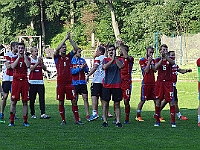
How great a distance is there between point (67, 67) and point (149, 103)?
326 inches

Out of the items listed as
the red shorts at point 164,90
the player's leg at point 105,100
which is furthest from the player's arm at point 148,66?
the player's leg at point 105,100

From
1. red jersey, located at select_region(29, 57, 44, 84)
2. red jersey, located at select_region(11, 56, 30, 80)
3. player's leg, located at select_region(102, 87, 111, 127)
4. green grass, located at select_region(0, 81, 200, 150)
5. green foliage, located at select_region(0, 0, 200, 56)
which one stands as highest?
green foliage, located at select_region(0, 0, 200, 56)

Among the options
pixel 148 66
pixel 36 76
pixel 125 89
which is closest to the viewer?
pixel 148 66

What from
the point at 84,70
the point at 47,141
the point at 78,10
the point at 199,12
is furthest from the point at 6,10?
the point at 47,141

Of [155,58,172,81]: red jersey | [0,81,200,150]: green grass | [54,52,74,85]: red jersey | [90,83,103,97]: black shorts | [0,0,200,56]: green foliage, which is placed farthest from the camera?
[0,0,200,56]: green foliage

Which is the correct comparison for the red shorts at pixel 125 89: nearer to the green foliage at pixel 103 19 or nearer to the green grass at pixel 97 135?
the green grass at pixel 97 135

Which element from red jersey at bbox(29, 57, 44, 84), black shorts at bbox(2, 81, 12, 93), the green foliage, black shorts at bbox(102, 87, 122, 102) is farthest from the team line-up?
the green foliage

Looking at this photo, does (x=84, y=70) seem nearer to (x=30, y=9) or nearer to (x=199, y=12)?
(x=199, y=12)

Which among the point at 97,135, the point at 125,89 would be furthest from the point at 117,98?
the point at 97,135

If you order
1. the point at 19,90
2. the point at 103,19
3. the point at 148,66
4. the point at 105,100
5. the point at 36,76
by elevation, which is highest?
the point at 103,19

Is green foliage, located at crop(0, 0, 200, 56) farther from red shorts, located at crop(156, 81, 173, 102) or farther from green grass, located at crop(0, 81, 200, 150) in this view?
red shorts, located at crop(156, 81, 173, 102)

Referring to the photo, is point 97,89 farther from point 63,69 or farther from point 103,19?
point 103,19

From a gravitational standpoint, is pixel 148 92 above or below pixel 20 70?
below

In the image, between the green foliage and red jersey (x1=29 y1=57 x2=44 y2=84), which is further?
the green foliage
